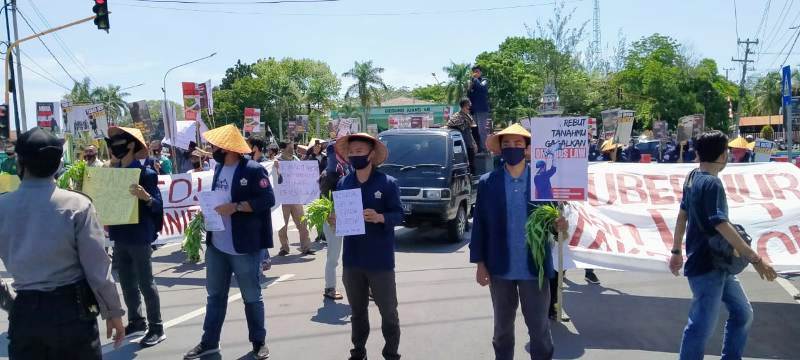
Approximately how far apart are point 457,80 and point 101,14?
160ft

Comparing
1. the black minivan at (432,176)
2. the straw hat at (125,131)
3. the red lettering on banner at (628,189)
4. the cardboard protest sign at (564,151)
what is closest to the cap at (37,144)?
the straw hat at (125,131)

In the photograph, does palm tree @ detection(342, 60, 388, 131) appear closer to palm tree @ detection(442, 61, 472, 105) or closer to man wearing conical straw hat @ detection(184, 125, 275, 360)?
palm tree @ detection(442, 61, 472, 105)

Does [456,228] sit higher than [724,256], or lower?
lower

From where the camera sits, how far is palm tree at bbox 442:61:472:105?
61.5 meters

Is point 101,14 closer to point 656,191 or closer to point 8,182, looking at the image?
point 8,182

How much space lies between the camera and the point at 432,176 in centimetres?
1095

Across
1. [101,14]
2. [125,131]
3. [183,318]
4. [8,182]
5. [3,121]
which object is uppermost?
[101,14]

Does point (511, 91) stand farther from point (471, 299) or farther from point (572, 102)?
point (471, 299)

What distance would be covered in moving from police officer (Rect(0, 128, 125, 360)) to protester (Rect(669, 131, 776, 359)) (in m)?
3.76

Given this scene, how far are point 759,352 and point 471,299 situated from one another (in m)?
2.97

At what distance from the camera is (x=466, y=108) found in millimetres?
13320

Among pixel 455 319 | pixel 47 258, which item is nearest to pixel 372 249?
pixel 455 319

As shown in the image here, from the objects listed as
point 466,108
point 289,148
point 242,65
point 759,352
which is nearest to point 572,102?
point 466,108

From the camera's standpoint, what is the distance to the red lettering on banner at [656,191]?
23.1 ft
